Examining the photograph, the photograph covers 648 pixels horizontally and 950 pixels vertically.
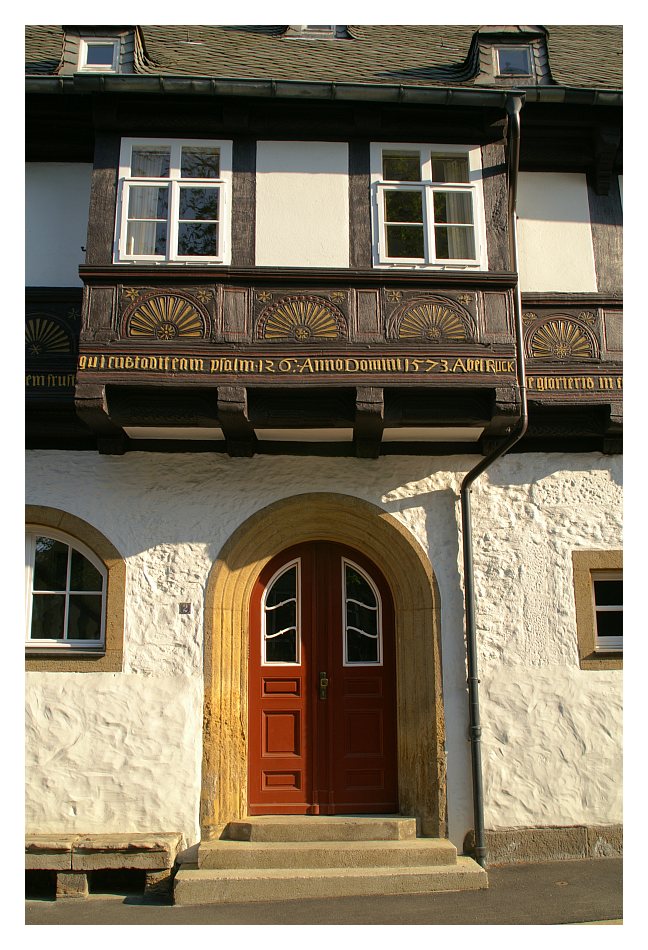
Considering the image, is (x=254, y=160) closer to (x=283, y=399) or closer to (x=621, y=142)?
(x=283, y=399)

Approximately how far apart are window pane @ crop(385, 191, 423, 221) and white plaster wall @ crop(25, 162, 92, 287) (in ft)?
9.80

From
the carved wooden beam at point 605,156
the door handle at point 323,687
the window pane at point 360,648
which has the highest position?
the carved wooden beam at point 605,156

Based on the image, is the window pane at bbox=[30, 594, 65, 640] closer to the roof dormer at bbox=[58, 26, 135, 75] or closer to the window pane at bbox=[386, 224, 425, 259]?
the window pane at bbox=[386, 224, 425, 259]

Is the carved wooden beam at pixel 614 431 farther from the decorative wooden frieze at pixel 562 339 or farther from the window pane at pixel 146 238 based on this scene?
the window pane at pixel 146 238

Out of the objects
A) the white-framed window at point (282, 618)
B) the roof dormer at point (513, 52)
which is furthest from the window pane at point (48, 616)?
the roof dormer at point (513, 52)

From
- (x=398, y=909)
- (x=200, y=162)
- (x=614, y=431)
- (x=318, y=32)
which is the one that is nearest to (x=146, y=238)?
(x=200, y=162)

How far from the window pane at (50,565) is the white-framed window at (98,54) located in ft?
16.4

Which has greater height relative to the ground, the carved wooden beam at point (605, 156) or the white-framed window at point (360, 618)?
the carved wooden beam at point (605, 156)

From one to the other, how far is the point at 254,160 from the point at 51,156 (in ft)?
6.98

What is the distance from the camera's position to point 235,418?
275 inches

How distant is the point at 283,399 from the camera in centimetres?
721

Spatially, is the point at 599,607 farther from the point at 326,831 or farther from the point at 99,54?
the point at 99,54

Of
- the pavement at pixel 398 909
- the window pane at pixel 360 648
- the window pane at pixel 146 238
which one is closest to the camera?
the pavement at pixel 398 909

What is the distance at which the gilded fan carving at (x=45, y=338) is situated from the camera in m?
7.42
